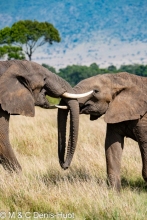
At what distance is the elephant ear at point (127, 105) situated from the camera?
7.77m

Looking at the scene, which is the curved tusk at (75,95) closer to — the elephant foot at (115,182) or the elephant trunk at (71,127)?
the elephant trunk at (71,127)

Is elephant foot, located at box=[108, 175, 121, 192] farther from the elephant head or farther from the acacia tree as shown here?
the acacia tree

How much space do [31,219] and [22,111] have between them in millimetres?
1664

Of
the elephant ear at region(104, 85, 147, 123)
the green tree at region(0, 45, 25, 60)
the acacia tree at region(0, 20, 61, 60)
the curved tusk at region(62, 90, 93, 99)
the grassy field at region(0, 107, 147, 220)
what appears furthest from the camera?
the acacia tree at region(0, 20, 61, 60)

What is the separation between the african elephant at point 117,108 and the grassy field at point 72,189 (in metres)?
0.39

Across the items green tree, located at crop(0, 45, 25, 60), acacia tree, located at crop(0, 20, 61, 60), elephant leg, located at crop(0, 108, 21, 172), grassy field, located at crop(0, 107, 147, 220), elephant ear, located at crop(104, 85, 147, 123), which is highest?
acacia tree, located at crop(0, 20, 61, 60)

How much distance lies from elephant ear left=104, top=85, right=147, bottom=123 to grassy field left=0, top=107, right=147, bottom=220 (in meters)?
0.85

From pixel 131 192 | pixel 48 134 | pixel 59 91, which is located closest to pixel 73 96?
pixel 59 91

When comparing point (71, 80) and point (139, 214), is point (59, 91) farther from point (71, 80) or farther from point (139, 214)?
point (71, 80)

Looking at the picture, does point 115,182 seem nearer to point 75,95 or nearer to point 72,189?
point 72,189

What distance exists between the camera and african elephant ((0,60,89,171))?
25.2ft

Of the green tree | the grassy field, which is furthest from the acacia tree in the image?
the grassy field

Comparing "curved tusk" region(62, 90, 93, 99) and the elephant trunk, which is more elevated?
"curved tusk" region(62, 90, 93, 99)

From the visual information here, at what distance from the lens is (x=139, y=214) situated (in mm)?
6594
